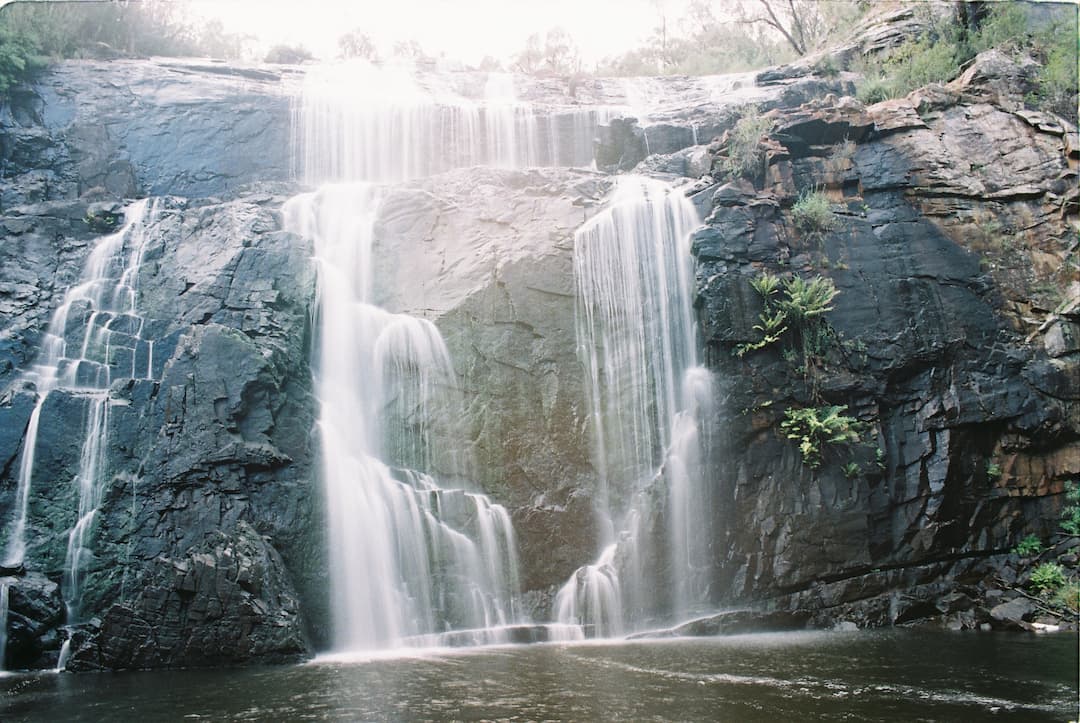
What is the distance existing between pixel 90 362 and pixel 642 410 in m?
10.4

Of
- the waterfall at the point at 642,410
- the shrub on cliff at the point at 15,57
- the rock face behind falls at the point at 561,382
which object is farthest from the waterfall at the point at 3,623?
the shrub on cliff at the point at 15,57

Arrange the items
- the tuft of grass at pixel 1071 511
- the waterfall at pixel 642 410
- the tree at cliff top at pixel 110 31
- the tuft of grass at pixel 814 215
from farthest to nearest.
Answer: the tree at cliff top at pixel 110 31, the tuft of grass at pixel 814 215, the tuft of grass at pixel 1071 511, the waterfall at pixel 642 410

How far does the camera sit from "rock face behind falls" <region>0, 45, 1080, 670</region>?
40.5 feet

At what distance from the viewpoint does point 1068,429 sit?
14242mm

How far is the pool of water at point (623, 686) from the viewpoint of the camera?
24.7 ft

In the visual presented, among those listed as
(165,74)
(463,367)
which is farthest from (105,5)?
(463,367)

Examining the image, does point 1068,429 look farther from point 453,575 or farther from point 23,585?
point 23,585

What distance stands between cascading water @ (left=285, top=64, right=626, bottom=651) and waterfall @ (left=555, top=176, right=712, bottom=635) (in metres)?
1.73

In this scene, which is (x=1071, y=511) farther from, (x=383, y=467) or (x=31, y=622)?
(x=31, y=622)

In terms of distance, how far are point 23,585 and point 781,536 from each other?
12529 millimetres

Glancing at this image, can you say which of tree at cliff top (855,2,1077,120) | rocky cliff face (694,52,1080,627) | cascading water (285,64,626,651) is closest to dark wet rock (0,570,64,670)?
cascading water (285,64,626,651)

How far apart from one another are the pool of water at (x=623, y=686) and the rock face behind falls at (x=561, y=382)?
5.48 feet

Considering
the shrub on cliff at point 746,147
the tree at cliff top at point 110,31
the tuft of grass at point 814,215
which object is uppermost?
the tree at cliff top at point 110,31

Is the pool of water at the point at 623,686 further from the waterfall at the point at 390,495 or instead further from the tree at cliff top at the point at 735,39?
the tree at cliff top at the point at 735,39
